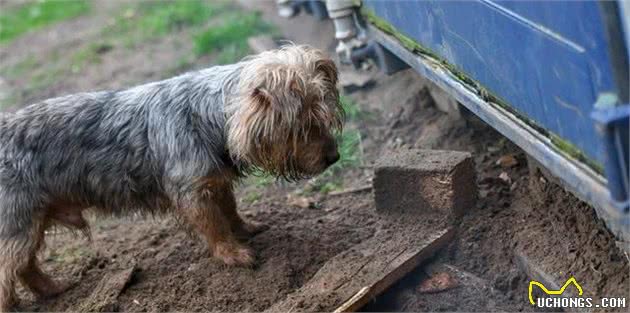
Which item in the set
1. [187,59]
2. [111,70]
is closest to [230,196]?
[187,59]

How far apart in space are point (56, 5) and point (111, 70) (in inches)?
146

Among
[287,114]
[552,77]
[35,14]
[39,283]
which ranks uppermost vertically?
[552,77]

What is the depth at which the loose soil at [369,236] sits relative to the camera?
16.2 feet

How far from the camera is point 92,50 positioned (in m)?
10.8

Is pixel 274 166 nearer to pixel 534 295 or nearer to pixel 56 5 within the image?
pixel 534 295

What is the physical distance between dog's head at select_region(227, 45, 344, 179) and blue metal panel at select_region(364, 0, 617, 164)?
2.31 ft

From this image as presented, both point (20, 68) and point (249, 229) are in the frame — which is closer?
point (249, 229)

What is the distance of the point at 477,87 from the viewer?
5.28 meters

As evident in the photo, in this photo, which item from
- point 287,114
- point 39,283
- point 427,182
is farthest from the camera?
point 39,283

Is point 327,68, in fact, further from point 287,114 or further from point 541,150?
point 541,150

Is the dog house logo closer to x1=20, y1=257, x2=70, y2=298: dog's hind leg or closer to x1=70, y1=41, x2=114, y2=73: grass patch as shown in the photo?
x1=20, y1=257, x2=70, y2=298: dog's hind leg

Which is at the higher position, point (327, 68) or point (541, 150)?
point (327, 68)

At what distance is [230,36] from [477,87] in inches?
187

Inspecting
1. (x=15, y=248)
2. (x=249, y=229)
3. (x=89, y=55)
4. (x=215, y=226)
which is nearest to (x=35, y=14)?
(x=89, y=55)
